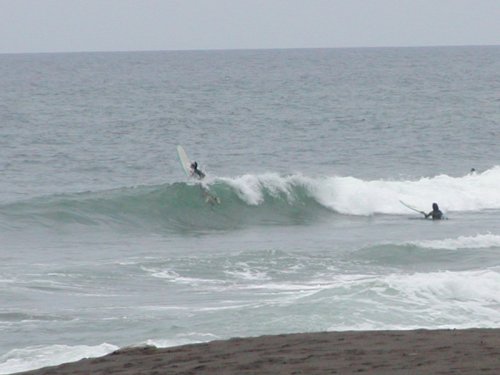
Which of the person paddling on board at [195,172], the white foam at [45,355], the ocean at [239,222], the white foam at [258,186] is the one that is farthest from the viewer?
the white foam at [258,186]

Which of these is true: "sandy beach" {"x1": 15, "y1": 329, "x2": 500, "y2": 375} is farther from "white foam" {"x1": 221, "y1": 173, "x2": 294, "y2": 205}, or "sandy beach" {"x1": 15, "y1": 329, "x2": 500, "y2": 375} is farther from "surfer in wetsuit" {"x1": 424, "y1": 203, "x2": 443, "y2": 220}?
"white foam" {"x1": 221, "y1": 173, "x2": 294, "y2": 205}

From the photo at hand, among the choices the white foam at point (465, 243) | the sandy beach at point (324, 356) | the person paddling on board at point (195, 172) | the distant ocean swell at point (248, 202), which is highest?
the person paddling on board at point (195, 172)

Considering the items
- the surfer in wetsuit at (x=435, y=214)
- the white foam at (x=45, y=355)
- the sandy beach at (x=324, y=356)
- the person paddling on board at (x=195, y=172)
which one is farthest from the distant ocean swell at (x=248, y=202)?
the sandy beach at (x=324, y=356)

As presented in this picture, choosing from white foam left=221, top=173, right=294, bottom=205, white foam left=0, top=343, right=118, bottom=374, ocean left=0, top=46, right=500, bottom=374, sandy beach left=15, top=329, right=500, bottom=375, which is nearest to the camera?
sandy beach left=15, top=329, right=500, bottom=375

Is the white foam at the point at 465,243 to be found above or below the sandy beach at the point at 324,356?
above

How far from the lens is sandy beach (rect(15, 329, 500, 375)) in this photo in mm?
8852

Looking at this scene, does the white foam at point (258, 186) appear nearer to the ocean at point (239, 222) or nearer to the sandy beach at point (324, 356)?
the ocean at point (239, 222)

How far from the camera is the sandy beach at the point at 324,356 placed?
8.85m

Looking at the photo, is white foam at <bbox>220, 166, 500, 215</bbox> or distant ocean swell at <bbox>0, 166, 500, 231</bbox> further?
white foam at <bbox>220, 166, 500, 215</bbox>

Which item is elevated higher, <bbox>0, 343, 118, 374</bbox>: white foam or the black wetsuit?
the black wetsuit

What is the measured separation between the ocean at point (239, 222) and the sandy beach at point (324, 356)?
94.5 inches

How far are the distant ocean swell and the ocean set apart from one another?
7 cm

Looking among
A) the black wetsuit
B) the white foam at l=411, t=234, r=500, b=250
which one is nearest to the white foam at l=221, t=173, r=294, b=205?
the black wetsuit

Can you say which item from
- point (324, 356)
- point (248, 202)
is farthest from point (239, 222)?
point (324, 356)
